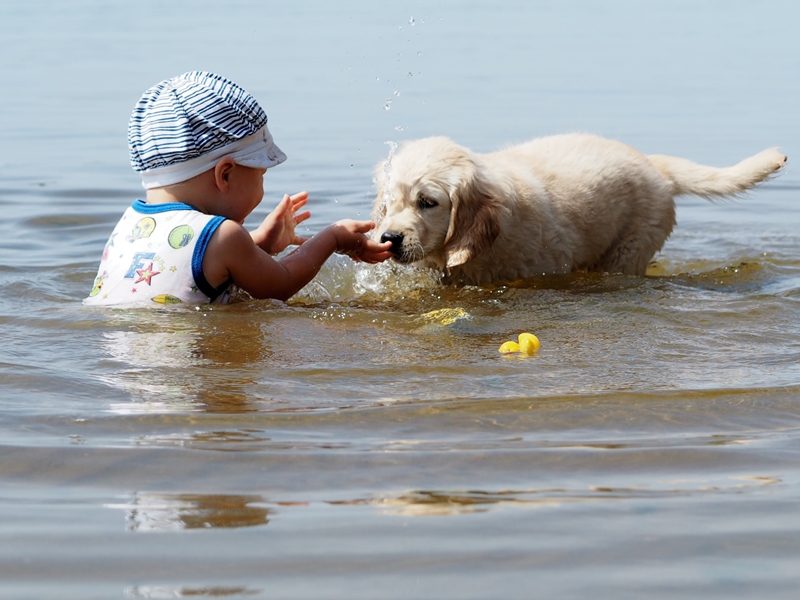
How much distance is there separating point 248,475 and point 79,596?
2.58 ft

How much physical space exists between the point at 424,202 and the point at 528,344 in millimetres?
1589

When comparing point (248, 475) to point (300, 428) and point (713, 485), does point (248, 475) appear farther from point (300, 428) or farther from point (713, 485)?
point (713, 485)

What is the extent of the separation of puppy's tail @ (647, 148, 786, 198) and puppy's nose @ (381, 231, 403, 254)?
2368 millimetres

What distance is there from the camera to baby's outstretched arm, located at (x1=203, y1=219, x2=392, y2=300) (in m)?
4.84

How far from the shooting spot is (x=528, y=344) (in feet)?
14.8

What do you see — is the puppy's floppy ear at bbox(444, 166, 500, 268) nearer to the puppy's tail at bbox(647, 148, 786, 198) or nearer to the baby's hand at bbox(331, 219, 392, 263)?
the baby's hand at bbox(331, 219, 392, 263)

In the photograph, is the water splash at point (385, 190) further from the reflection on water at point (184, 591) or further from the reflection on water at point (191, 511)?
the reflection on water at point (184, 591)

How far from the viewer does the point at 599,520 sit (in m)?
2.68

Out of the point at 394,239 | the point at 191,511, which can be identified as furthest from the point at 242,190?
the point at 191,511

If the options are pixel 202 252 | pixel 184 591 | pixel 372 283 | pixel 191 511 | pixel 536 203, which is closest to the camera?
pixel 184 591

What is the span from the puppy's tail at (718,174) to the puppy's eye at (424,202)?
80.4 inches

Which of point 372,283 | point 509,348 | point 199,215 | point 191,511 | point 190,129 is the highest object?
point 190,129

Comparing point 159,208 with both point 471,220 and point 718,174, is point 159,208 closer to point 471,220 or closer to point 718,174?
point 471,220

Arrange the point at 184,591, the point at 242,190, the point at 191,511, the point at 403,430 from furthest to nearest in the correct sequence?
the point at 242,190
the point at 403,430
the point at 191,511
the point at 184,591
